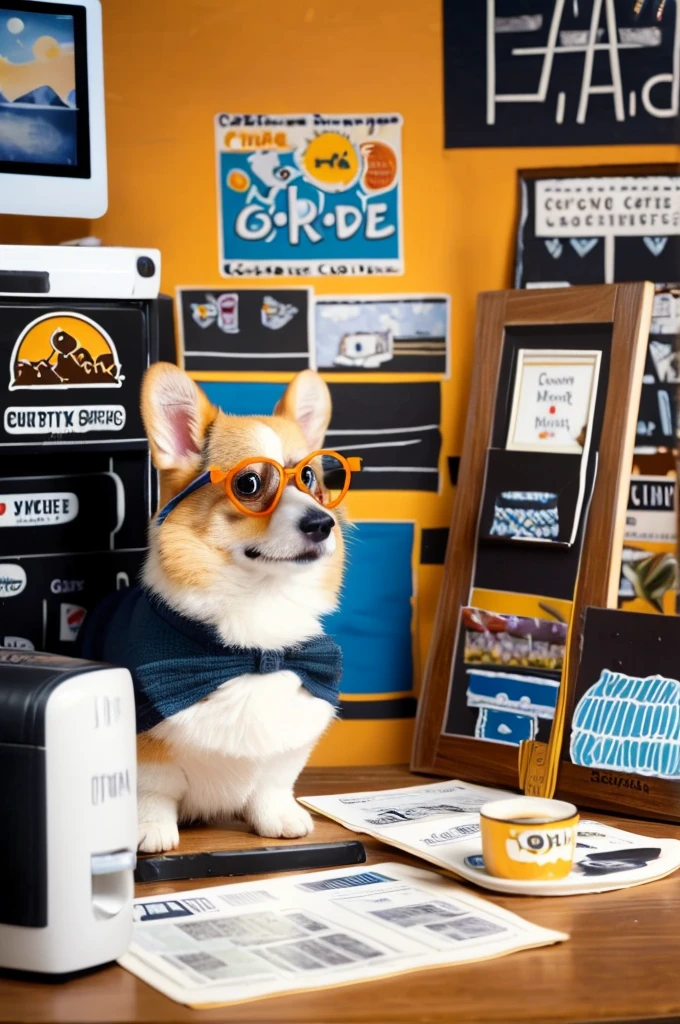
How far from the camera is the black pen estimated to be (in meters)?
1.31

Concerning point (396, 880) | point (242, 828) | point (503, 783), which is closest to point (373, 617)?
point (503, 783)

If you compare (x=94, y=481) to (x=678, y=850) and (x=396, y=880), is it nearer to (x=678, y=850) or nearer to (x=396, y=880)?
(x=396, y=880)

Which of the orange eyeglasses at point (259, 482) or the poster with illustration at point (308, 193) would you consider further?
the poster with illustration at point (308, 193)

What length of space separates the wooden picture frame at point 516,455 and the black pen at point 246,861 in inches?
14.7

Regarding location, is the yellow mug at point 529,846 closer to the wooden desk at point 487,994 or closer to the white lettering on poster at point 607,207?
the wooden desk at point 487,994

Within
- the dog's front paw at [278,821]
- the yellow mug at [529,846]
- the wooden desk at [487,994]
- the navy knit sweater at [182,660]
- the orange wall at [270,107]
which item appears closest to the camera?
the wooden desk at [487,994]

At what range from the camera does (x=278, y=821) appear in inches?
57.0

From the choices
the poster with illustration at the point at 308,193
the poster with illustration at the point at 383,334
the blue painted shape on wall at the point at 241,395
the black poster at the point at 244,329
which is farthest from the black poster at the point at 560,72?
the blue painted shape on wall at the point at 241,395

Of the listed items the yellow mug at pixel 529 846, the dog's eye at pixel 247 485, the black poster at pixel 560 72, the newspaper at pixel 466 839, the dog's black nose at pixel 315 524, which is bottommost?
the newspaper at pixel 466 839

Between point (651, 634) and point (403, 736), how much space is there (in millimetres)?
483

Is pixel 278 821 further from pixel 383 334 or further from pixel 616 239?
pixel 616 239

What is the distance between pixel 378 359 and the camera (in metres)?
1.83

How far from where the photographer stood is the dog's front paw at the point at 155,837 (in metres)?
1.38

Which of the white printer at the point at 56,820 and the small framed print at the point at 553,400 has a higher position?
the small framed print at the point at 553,400
